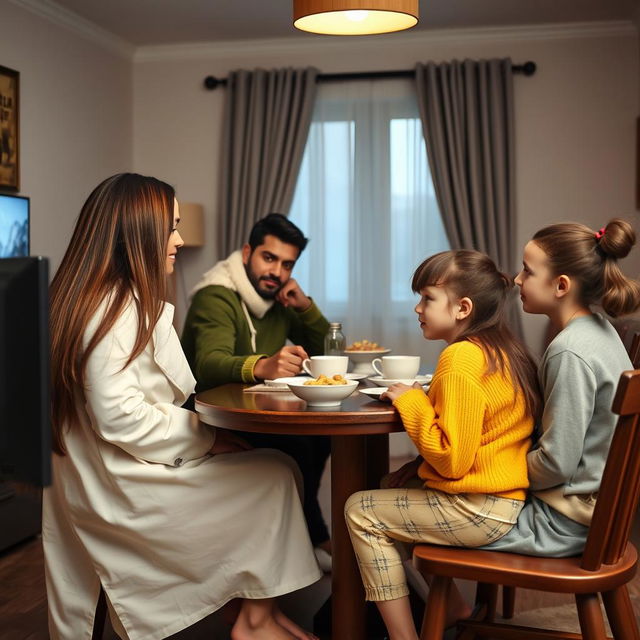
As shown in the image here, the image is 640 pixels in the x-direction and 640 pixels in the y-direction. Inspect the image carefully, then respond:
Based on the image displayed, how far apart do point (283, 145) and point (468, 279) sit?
3.74 meters

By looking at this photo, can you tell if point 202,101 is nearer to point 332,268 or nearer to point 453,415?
point 332,268

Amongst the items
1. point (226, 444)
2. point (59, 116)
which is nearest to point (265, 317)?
point (226, 444)

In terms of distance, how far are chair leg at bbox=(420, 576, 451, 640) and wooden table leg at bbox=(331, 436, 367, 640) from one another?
1.20ft

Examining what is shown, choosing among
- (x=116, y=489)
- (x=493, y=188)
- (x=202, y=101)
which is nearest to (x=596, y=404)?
(x=116, y=489)

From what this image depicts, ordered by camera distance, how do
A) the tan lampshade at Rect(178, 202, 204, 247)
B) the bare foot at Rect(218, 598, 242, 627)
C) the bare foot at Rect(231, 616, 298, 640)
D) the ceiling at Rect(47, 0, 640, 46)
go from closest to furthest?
1. the bare foot at Rect(231, 616, 298, 640)
2. the bare foot at Rect(218, 598, 242, 627)
3. the ceiling at Rect(47, 0, 640, 46)
4. the tan lampshade at Rect(178, 202, 204, 247)

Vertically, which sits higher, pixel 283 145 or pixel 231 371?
pixel 283 145

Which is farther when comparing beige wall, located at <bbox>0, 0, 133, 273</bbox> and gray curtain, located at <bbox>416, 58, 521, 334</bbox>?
gray curtain, located at <bbox>416, 58, 521, 334</bbox>

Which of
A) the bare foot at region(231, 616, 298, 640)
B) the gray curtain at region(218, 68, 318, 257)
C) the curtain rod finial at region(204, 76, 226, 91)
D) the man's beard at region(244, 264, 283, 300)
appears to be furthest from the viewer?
the curtain rod finial at region(204, 76, 226, 91)

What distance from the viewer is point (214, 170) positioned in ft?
19.2

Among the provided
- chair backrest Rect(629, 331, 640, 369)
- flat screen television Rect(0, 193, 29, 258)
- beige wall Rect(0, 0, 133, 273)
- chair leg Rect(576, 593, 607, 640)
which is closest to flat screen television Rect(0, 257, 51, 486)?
chair leg Rect(576, 593, 607, 640)

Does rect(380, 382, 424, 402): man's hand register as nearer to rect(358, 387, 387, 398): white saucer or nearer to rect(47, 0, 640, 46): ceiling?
rect(358, 387, 387, 398): white saucer

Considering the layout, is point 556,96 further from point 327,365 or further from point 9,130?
point 327,365

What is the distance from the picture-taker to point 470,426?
1.86 m

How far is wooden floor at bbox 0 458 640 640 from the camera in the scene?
2.63 metres
